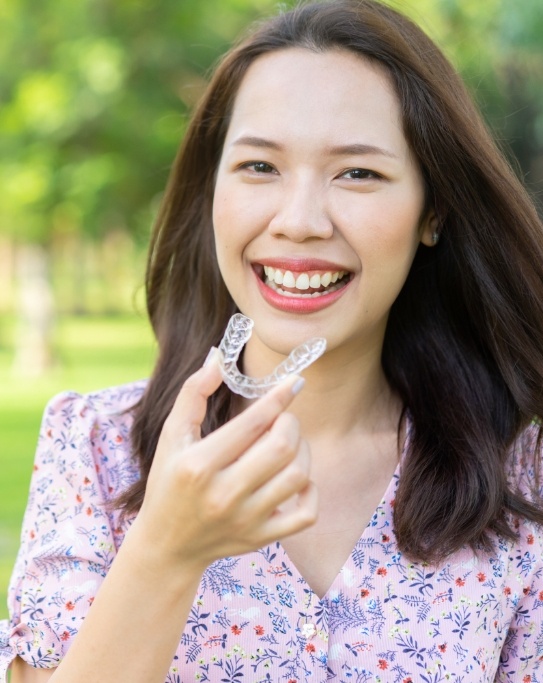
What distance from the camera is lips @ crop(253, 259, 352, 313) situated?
216 cm

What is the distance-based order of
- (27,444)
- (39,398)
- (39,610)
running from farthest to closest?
(39,398) → (27,444) → (39,610)

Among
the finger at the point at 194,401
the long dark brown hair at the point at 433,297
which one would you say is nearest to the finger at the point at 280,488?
the finger at the point at 194,401

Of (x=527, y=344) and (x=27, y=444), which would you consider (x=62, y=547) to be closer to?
(x=527, y=344)

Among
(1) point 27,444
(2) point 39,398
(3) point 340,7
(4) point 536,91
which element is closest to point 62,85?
(2) point 39,398

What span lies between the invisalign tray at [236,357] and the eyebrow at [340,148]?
373mm

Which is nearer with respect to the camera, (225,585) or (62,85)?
(225,585)

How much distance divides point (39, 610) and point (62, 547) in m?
0.14

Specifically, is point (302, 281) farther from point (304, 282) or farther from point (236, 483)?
point (236, 483)

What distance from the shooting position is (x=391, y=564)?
89.1 inches

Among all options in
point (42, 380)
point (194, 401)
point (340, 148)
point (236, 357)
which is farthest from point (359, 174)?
point (42, 380)

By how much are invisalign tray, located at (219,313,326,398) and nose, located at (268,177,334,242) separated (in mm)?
213

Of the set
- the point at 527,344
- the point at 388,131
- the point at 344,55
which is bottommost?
the point at 527,344

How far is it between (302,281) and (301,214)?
0.14 meters

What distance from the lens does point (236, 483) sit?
1.48 metres
